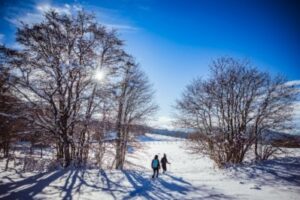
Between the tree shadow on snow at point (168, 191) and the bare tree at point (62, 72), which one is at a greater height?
the bare tree at point (62, 72)

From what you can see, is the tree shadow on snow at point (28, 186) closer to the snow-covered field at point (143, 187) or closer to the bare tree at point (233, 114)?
the snow-covered field at point (143, 187)

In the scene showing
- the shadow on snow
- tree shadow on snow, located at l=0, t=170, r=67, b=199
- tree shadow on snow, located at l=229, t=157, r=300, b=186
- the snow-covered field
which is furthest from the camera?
tree shadow on snow, located at l=229, t=157, r=300, b=186

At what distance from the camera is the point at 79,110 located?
14.4 m

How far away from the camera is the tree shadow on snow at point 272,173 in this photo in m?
10.7

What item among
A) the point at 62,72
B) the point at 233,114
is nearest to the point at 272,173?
the point at 233,114

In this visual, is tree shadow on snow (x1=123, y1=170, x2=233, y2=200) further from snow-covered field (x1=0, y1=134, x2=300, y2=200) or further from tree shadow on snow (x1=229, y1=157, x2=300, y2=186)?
tree shadow on snow (x1=229, y1=157, x2=300, y2=186)

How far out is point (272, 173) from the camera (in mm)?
12078

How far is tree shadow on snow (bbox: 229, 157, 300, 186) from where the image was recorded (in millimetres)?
10655

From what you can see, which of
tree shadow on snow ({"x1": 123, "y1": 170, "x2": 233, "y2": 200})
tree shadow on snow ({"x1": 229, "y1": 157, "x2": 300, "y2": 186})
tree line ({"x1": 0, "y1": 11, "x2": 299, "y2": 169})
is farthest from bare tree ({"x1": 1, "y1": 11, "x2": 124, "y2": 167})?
tree shadow on snow ({"x1": 229, "y1": 157, "x2": 300, "y2": 186})

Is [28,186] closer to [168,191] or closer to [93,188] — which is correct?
[93,188]

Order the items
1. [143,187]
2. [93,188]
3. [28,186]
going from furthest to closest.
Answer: [143,187] < [93,188] < [28,186]

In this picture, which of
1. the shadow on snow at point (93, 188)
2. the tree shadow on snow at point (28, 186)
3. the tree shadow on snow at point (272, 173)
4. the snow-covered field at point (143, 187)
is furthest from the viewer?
the tree shadow on snow at point (272, 173)

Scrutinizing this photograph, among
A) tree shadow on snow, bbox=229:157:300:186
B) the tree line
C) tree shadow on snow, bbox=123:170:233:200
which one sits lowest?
tree shadow on snow, bbox=123:170:233:200

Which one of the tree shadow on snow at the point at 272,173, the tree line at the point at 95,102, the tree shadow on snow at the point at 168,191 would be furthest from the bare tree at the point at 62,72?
the tree shadow on snow at the point at 272,173
